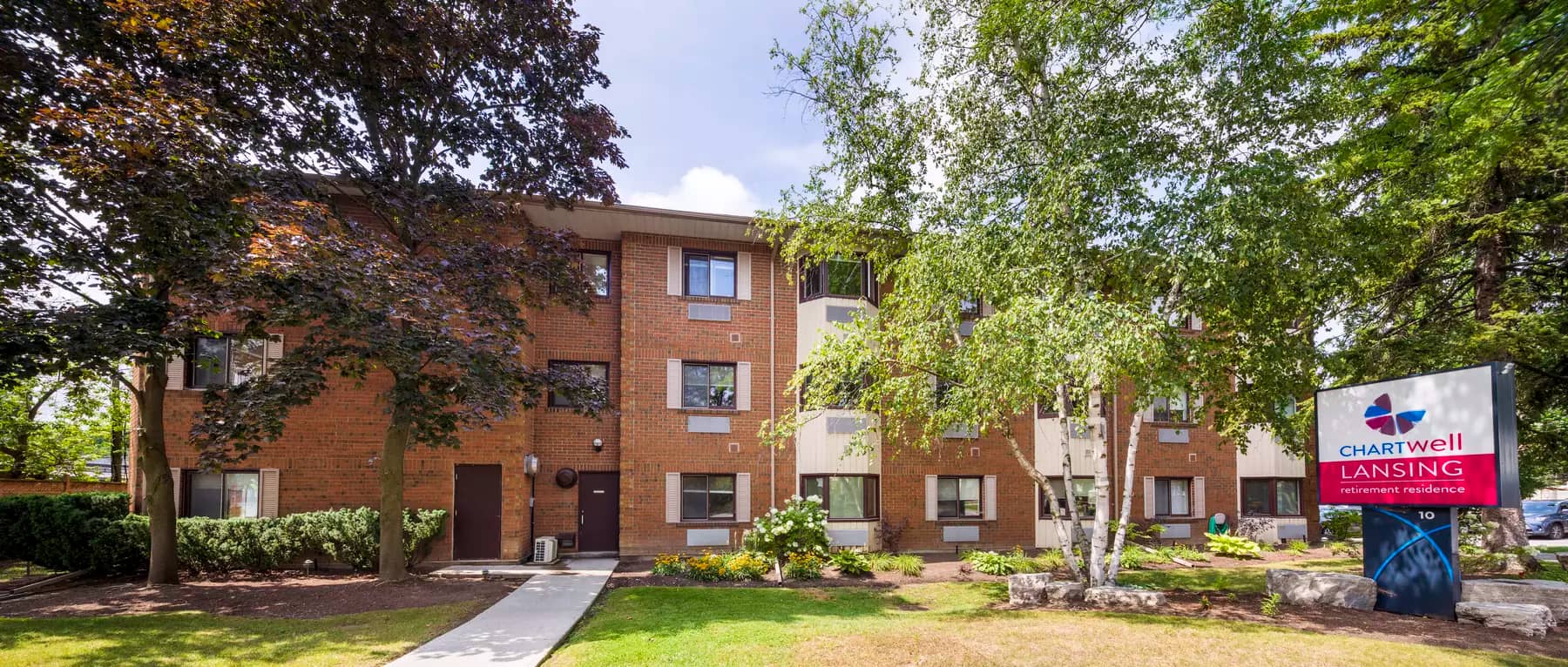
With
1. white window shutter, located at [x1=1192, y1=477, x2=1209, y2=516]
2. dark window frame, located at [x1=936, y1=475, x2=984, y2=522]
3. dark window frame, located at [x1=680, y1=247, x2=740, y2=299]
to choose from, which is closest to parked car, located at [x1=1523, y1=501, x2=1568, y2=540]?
white window shutter, located at [x1=1192, y1=477, x2=1209, y2=516]

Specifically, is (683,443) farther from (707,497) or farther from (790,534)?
(790,534)

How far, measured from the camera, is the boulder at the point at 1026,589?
11328 mm

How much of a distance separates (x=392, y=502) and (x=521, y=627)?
15.7ft

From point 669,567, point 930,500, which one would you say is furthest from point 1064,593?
point 669,567

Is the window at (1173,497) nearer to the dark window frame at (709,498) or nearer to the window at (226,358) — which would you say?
the dark window frame at (709,498)

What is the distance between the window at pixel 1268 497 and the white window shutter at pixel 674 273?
52.4 feet

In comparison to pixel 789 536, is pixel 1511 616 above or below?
below

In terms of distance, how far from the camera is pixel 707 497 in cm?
1681

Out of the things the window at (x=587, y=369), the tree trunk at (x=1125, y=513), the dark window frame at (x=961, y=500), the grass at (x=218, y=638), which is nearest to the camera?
the grass at (x=218, y=638)

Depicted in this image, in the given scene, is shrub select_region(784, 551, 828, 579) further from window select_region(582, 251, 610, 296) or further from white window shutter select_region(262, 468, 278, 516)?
white window shutter select_region(262, 468, 278, 516)

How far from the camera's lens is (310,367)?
1105 cm

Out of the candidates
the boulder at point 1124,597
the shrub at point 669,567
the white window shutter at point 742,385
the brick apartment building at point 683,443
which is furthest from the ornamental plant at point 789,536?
the boulder at point 1124,597

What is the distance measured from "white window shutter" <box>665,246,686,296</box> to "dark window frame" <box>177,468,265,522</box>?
880 centimetres

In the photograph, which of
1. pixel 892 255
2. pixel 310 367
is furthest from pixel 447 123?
pixel 892 255
